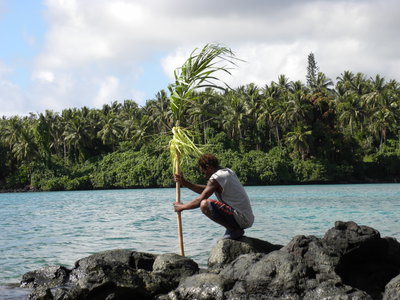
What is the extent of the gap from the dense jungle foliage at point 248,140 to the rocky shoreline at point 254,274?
55470mm

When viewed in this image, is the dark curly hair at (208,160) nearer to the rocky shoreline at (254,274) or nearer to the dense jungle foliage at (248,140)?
the rocky shoreline at (254,274)

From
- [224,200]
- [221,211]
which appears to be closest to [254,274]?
[221,211]

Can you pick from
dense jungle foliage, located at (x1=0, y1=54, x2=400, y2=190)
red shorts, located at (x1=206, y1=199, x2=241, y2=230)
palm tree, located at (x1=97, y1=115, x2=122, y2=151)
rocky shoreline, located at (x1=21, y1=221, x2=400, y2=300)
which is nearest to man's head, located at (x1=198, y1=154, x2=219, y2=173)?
red shorts, located at (x1=206, y1=199, x2=241, y2=230)

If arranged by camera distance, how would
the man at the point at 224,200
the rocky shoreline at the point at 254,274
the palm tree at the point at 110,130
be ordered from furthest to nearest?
the palm tree at the point at 110,130 < the man at the point at 224,200 < the rocky shoreline at the point at 254,274

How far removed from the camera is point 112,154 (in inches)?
3219

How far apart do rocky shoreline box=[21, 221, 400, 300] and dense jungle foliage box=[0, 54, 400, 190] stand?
55.5 m

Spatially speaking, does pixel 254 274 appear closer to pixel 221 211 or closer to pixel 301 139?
pixel 221 211

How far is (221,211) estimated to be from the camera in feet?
26.8

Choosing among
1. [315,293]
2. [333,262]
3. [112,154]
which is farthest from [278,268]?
[112,154]

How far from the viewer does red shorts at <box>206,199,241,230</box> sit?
26.8 ft

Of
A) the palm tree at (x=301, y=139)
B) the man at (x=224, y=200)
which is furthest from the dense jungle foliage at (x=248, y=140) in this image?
the man at (x=224, y=200)

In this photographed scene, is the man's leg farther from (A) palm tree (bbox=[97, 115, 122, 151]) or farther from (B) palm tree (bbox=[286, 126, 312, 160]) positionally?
(A) palm tree (bbox=[97, 115, 122, 151])

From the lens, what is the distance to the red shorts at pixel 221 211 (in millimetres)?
8172

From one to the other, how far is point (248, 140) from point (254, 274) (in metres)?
71.5
